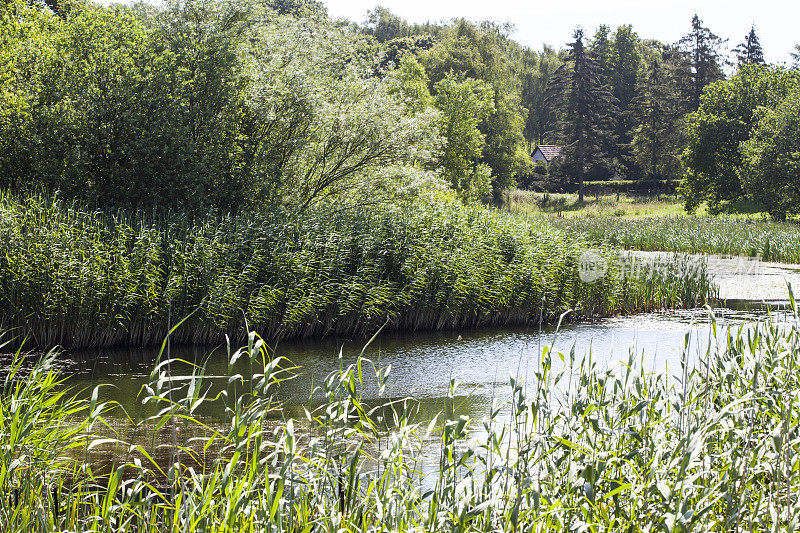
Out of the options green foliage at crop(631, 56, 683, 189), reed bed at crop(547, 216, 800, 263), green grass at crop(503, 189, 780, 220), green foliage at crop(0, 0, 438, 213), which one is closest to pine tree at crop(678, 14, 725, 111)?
green foliage at crop(631, 56, 683, 189)

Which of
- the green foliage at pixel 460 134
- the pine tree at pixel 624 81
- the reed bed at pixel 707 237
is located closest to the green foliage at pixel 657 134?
the pine tree at pixel 624 81

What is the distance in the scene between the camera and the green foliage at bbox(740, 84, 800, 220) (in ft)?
112

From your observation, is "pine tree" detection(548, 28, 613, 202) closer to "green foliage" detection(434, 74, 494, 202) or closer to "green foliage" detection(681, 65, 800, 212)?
"green foliage" detection(681, 65, 800, 212)

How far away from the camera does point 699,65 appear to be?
56156 mm

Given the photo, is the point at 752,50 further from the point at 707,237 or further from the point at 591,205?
the point at 707,237

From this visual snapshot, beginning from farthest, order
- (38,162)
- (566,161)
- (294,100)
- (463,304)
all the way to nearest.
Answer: (566,161) → (294,100) → (38,162) → (463,304)

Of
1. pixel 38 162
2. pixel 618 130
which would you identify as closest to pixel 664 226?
pixel 38 162

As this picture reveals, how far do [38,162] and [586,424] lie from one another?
14057mm

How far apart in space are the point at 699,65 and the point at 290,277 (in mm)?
53088

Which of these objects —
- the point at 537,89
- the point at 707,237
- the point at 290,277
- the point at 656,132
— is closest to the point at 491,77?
the point at 656,132

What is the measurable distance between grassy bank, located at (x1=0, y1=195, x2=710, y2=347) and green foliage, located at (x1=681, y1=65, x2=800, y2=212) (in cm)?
2845

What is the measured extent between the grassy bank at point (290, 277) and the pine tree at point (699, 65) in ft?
146

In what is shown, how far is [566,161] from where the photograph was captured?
5353cm

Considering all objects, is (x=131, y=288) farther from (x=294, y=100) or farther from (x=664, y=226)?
(x=664, y=226)
